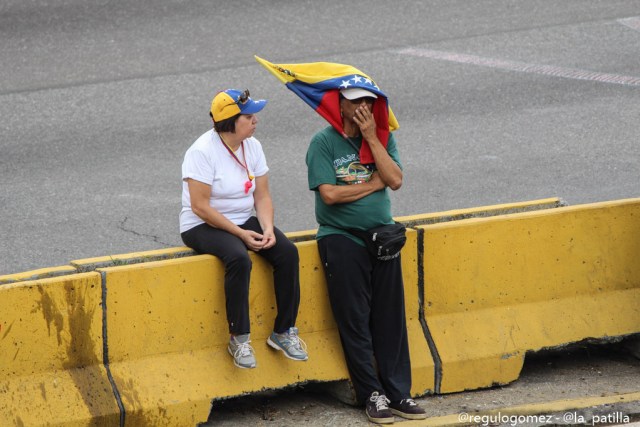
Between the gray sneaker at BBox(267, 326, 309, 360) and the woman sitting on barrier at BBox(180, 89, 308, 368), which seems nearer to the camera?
the woman sitting on barrier at BBox(180, 89, 308, 368)

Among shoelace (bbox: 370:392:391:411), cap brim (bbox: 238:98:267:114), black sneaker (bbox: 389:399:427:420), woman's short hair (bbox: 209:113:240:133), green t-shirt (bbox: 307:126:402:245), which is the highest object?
cap brim (bbox: 238:98:267:114)

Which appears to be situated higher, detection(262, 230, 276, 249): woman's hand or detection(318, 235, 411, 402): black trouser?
detection(262, 230, 276, 249): woman's hand

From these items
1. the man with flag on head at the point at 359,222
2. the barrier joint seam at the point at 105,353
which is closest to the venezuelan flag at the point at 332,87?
the man with flag on head at the point at 359,222

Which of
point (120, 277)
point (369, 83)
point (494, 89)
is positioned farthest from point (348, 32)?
point (120, 277)

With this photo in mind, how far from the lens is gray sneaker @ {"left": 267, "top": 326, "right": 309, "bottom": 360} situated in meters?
6.63

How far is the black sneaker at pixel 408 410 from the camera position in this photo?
21.6 ft

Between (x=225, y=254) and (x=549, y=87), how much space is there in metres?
6.67

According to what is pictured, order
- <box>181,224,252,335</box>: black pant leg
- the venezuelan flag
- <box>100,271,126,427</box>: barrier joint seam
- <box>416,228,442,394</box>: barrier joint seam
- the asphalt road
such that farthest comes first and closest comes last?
the asphalt road, <box>416,228,442,394</box>: barrier joint seam, the venezuelan flag, <box>181,224,252,335</box>: black pant leg, <box>100,271,126,427</box>: barrier joint seam

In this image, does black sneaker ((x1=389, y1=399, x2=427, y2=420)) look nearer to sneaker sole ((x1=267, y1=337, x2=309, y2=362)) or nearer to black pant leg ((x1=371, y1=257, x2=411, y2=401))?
black pant leg ((x1=371, y1=257, x2=411, y2=401))

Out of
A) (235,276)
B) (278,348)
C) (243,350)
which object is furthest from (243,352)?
(235,276)

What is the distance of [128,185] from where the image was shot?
10.3 m

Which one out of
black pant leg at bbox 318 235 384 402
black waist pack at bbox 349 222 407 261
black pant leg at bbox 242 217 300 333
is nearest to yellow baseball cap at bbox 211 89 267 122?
black pant leg at bbox 242 217 300 333

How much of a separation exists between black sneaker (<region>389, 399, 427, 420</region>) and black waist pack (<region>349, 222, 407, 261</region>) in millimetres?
813

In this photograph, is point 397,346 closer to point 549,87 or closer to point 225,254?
point 225,254
